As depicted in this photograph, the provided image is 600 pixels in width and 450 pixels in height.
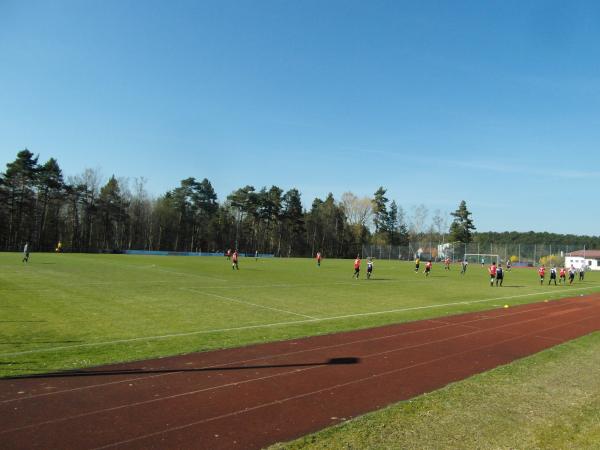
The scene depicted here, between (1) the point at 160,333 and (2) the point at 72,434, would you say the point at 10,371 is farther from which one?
(1) the point at 160,333

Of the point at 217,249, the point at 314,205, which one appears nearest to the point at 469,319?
the point at 217,249

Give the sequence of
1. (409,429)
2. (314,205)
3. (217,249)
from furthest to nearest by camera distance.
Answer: (314,205) < (217,249) < (409,429)

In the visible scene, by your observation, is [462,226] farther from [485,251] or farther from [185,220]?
[185,220]

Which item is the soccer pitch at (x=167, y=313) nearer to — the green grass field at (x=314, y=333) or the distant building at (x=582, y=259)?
the green grass field at (x=314, y=333)

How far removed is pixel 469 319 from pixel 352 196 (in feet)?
335

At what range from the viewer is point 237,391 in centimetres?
716

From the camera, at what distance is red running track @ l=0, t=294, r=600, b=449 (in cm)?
548

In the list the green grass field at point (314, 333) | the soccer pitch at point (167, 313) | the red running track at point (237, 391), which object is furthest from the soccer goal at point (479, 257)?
the red running track at point (237, 391)

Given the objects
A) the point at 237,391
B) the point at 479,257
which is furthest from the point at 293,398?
the point at 479,257

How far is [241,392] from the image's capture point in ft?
23.4

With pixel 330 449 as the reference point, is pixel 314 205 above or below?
above

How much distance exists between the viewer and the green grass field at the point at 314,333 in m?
5.83

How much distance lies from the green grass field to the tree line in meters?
58.0

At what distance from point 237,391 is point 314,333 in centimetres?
511
